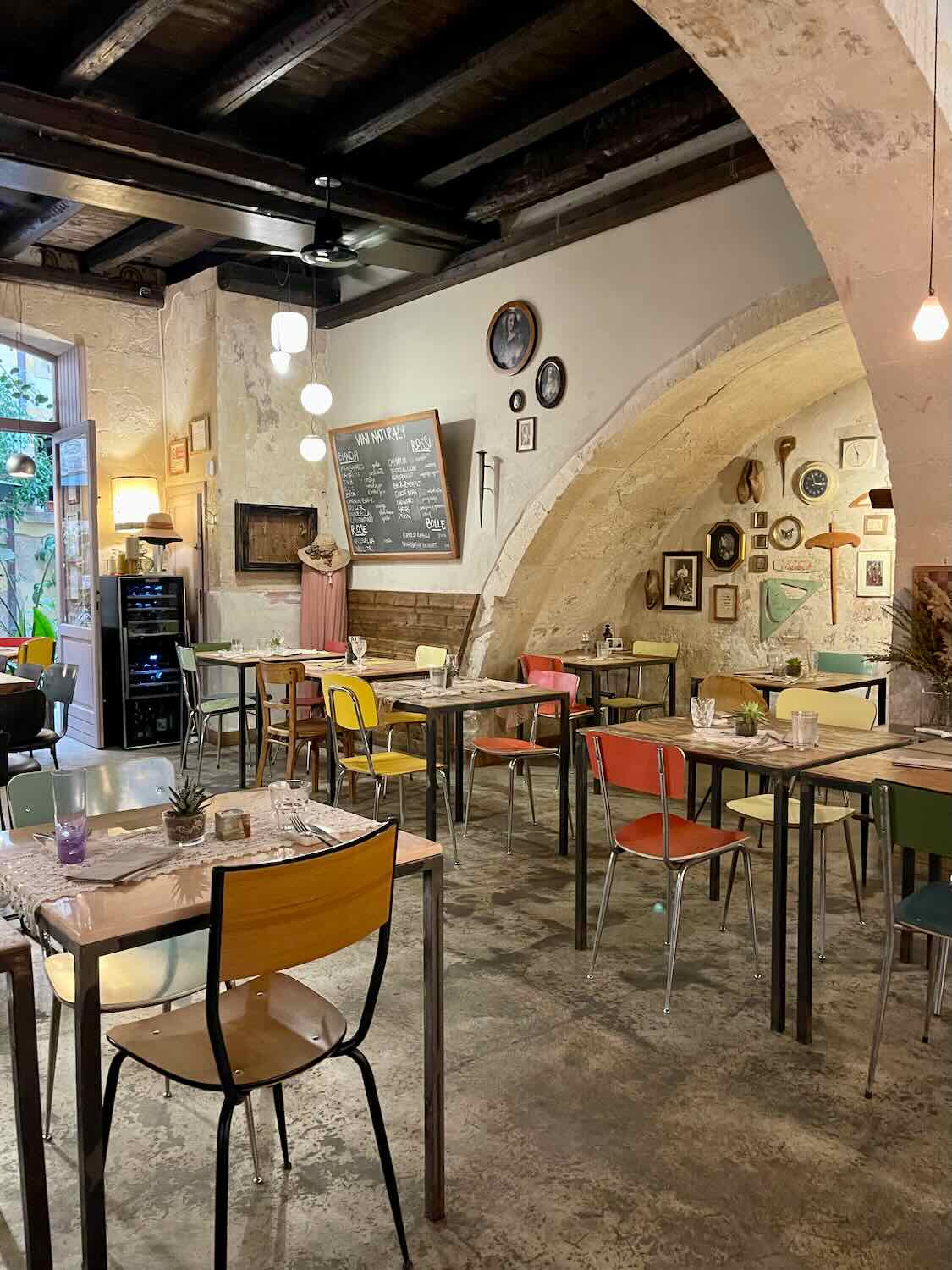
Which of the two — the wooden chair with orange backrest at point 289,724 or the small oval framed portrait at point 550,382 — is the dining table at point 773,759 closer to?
the wooden chair with orange backrest at point 289,724

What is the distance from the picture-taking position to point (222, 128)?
210 inches

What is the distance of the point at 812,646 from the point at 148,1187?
18.7ft

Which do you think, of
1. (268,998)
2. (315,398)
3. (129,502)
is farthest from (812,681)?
→ (129,502)

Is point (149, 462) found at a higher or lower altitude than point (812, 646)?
higher

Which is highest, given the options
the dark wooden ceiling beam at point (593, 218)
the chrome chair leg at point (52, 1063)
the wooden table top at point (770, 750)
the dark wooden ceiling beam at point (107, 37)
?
the dark wooden ceiling beam at point (107, 37)

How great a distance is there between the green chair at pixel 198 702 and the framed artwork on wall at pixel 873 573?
417 centimetres

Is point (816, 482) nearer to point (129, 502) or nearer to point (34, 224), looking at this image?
point (129, 502)

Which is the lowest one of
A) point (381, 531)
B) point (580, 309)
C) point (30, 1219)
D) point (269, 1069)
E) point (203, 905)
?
point (30, 1219)

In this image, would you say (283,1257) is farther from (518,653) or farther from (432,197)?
(432,197)

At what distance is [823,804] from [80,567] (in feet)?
19.6

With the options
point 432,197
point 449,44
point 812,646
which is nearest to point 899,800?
point 449,44

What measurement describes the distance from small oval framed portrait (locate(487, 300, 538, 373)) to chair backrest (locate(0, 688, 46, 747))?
3416 mm

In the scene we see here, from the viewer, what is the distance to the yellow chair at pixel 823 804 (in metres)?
3.50

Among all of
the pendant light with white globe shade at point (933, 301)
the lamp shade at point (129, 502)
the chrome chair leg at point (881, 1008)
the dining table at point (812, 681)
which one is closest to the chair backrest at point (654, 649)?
the dining table at point (812, 681)
